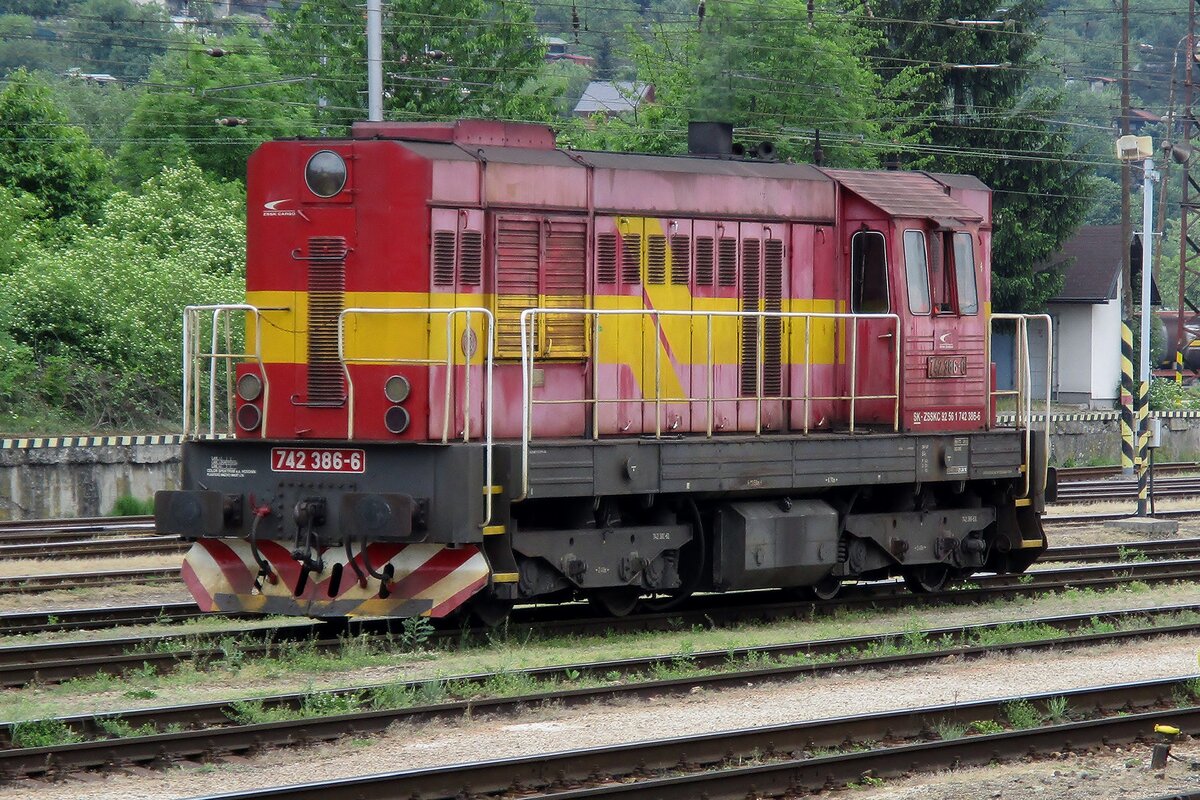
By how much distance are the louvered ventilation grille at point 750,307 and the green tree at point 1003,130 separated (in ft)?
83.9

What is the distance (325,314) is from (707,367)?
10.5ft

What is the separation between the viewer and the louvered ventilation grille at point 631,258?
40.5 ft

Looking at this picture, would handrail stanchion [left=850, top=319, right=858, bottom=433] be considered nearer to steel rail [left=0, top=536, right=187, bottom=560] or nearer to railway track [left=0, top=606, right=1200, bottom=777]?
railway track [left=0, top=606, right=1200, bottom=777]

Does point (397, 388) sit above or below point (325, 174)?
below

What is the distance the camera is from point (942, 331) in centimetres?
1380

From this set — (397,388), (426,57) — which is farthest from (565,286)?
(426,57)

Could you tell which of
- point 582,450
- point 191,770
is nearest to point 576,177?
point 582,450

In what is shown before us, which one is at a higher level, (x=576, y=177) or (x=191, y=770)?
(x=576, y=177)

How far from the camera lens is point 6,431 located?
78.5 feet

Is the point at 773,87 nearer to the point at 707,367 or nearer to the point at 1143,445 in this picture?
the point at 1143,445

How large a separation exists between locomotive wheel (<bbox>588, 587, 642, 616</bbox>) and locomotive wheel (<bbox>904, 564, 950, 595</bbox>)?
3156 millimetres

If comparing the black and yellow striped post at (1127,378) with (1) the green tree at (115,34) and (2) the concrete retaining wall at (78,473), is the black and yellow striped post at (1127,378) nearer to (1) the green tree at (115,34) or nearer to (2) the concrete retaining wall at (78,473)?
(2) the concrete retaining wall at (78,473)

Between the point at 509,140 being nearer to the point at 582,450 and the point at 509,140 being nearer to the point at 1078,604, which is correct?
the point at 582,450

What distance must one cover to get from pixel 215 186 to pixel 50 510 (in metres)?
10.6
